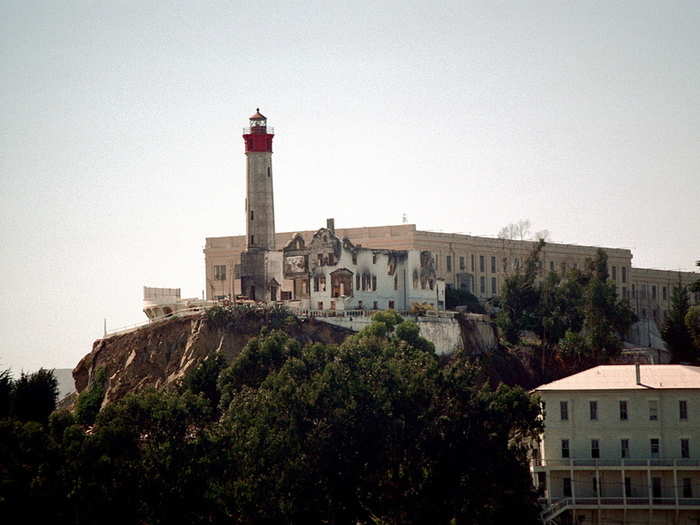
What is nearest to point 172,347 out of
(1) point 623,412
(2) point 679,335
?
(1) point 623,412

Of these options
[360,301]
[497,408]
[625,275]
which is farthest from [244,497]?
[625,275]

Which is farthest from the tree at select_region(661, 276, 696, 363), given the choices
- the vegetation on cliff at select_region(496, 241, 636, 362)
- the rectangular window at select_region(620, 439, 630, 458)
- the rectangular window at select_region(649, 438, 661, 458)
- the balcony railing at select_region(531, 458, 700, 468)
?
the balcony railing at select_region(531, 458, 700, 468)

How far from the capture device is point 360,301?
361ft

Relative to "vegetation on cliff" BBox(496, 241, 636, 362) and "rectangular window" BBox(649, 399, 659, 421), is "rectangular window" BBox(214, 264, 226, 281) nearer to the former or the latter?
"vegetation on cliff" BBox(496, 241, 636, 362)

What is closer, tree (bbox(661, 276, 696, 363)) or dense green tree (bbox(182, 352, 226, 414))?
dense green tree (bbox(182, 352, 226, 414))

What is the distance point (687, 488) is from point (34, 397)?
40.1 m

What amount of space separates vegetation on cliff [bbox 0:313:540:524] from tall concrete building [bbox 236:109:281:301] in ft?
99.2

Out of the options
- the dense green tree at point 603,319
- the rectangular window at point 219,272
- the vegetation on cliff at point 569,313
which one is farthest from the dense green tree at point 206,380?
the rectangular window at point 219,272

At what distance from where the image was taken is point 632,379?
81.7 m

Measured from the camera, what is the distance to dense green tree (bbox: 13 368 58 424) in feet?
292

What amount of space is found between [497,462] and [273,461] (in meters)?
11.8

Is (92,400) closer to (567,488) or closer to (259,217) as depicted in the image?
(259,217)

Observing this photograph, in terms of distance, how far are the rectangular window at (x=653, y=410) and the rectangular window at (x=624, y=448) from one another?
1.81 meters

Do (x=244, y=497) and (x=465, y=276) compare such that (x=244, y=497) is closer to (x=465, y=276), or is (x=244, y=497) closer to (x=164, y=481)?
(x=164, y=481)
